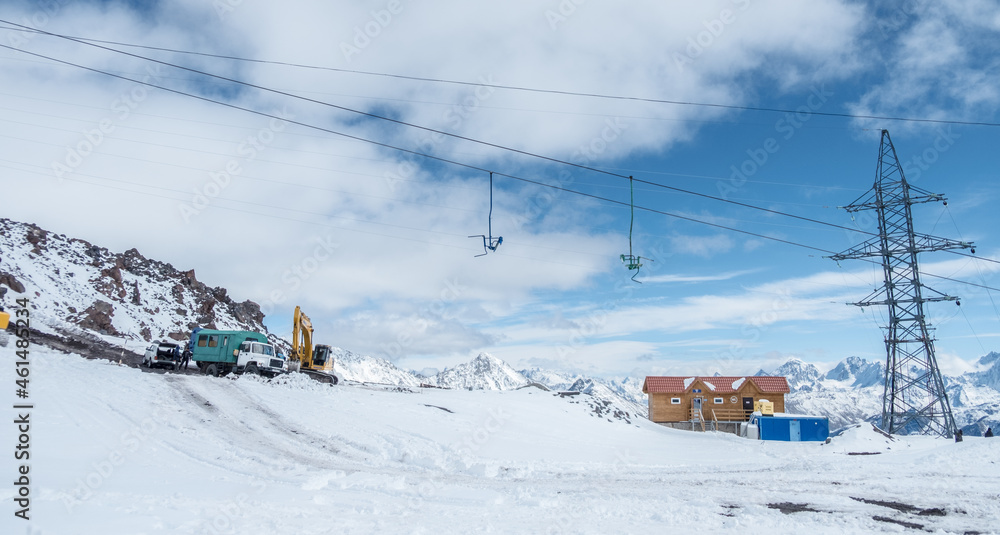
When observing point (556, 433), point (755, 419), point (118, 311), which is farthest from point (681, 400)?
point (118, 311)

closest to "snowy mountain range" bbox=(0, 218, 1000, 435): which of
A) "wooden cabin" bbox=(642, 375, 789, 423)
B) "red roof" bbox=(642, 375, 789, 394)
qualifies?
"wooden cabin" bbox=(642, 375, 789, 423)

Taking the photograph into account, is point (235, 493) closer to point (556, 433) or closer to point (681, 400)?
point (556, 433)

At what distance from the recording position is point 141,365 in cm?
3894

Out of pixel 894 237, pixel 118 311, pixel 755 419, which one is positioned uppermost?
pixel 894 237

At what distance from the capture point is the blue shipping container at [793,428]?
39.7m

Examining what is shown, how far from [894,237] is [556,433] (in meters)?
26.2

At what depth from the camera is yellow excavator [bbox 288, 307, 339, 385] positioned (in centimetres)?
3912

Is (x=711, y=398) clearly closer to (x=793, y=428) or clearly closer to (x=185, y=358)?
(x=793, y=428)

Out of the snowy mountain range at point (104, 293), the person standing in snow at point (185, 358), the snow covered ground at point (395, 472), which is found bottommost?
the snow covered ground at point (395, 472)

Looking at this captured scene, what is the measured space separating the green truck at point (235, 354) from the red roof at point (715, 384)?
1322 inches

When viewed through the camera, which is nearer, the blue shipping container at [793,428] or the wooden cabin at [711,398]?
the blue shipping container at [793,428]

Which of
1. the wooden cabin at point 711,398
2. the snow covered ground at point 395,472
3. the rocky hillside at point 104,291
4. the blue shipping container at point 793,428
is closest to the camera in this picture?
the snow covered ground at point 395,472

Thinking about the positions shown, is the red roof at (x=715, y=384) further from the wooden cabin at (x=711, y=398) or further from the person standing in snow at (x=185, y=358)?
the person standing in snow at (x=185, y=358)

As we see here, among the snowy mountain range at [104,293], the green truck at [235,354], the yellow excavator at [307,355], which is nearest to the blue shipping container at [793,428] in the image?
the snowy mountain range at [104,293]
